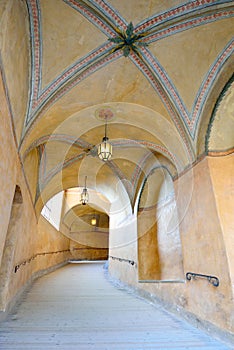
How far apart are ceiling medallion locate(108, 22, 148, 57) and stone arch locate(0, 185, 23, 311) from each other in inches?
124

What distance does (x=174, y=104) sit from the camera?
406 cm

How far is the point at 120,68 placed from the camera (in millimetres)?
3801

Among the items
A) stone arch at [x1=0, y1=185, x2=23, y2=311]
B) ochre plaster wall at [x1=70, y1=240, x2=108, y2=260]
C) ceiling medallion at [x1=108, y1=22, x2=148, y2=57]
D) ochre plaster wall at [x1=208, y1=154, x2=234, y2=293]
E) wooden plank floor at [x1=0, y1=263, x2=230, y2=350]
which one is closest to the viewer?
wooden plank floor at [x1=0, y1=263, x2=230, y2=350]

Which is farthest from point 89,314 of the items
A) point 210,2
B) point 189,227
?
point 210,2

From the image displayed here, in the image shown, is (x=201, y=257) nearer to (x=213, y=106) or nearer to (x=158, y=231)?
(x=213, y=106)

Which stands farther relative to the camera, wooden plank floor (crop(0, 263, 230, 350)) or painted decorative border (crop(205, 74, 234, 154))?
painted decorative border (crop(205, 74, 234, 154))

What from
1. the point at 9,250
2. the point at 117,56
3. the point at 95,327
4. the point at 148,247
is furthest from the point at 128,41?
the point at 148,247

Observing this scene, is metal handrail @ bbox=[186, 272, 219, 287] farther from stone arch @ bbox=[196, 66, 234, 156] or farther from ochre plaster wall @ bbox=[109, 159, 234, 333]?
stone arch @ bbox=[196, 66, 234, 156]

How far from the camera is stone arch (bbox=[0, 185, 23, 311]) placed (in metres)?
3.75

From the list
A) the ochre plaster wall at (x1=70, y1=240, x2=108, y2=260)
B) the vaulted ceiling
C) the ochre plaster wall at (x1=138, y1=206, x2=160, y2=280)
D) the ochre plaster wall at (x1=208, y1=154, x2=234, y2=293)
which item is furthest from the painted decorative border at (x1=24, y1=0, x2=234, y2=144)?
the ochre plaster wall at (x1=70, y1=240, x2=108, y2=260)

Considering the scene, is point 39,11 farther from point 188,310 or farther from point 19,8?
point 188,310

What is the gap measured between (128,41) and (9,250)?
4.51 meters

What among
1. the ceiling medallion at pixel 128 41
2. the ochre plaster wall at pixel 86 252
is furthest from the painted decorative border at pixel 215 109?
the ochre plaster wall at pixel 86 252

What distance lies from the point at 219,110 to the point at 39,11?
319 centimetres
